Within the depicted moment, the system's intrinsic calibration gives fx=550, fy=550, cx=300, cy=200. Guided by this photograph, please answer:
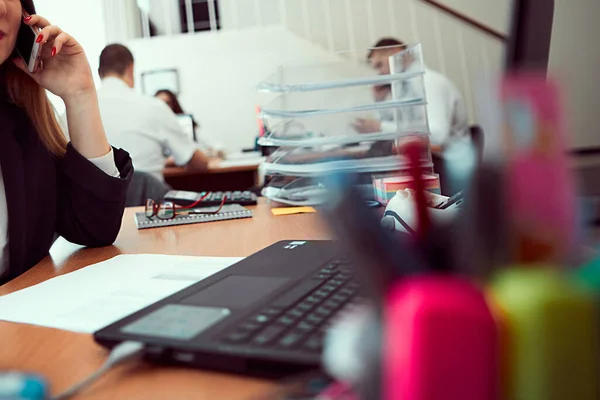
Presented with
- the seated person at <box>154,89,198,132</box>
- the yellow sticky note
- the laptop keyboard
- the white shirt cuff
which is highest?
the seated person at <box>154,89,198,132</box>

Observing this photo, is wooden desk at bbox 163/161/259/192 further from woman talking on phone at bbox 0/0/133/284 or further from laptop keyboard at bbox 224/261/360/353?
laptop keyboard at bbox 224/261/360/353

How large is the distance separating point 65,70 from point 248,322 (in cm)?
76

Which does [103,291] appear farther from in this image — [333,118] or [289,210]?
Answer: [333,118]

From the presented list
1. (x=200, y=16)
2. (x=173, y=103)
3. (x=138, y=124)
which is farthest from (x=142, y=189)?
(x=200, y=16)

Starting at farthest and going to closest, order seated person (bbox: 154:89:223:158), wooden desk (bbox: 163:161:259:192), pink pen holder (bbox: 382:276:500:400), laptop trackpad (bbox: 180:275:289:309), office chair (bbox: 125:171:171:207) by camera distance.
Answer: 1. seated person (bbox: 154:89:223:158)
2. wooden desk (bbox: 163:161:259:192)
3. office chair (bbox: 125:171:171:207)
4. laptop trackpad (bbox: 180:275:289:309)
5. pink pen holder (bbox: 382:276:500:400)

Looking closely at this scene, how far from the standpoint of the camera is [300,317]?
1.21 feet

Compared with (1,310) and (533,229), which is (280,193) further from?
(533,229)

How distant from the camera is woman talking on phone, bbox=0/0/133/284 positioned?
85 cm

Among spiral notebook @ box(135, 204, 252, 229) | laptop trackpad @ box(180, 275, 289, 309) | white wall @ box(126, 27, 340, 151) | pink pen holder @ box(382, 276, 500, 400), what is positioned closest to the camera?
pink pen holder @ box(382, 276, 500, 400)

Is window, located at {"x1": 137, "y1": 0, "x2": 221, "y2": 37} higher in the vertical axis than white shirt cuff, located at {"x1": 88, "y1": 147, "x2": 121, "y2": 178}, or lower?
higher

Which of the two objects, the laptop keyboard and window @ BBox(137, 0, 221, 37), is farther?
window @ BBox(137, 0, 221, 37)

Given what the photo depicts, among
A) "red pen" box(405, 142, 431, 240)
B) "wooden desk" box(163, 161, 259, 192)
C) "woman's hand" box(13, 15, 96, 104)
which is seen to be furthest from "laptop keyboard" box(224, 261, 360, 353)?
"wooden desk" box(163, 161, 259, 192)

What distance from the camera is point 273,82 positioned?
1.26 meters

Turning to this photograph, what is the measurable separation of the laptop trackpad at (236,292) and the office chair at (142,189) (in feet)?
3.67
